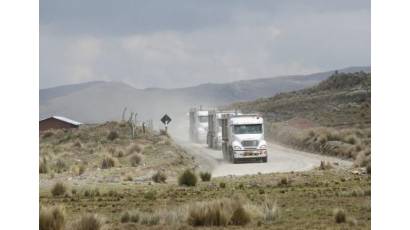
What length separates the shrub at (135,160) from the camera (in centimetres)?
3994

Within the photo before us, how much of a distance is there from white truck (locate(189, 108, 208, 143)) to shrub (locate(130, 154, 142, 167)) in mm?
19445

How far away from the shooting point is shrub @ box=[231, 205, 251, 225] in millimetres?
17047

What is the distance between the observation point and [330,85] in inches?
5079

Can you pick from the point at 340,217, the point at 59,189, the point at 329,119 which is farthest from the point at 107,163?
the point at 329,119

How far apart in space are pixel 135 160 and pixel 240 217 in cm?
2383

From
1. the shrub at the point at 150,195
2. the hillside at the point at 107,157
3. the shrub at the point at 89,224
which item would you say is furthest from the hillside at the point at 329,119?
the shrub at the point at 89,224

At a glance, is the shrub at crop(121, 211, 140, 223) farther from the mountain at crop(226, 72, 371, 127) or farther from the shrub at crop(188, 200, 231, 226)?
the mountain at crop(226, 72, 371, 127)

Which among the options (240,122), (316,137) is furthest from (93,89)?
(240,122)

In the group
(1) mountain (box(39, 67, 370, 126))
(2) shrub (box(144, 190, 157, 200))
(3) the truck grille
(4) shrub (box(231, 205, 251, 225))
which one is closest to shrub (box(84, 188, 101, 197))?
(2) shrub (box(144, 190, 157, 200))

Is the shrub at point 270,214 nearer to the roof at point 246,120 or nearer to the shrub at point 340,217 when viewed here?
the shrub at point 340,217

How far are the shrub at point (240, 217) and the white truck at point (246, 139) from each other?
23714 millimetres

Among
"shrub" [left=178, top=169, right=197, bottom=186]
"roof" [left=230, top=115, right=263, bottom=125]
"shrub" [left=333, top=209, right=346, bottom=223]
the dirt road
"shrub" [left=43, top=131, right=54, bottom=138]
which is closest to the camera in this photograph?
"shrub" [left=333, top=209, right=346, bottom=223]
